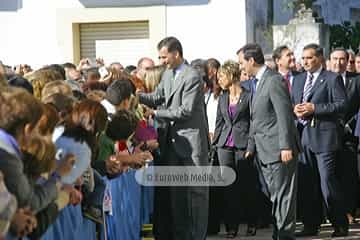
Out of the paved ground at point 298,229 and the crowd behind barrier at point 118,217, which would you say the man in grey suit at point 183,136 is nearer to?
the crowd behind barrier at point 118,217

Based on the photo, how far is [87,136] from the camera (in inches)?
245

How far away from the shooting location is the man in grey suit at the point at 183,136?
9.51m

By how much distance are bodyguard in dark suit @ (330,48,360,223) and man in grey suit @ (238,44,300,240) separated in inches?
71.6

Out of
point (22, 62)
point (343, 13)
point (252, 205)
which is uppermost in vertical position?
point (343, 13)

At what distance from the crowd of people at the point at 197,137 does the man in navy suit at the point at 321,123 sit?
14 millimetres

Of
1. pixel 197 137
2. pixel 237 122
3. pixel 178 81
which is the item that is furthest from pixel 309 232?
pixel 178 81

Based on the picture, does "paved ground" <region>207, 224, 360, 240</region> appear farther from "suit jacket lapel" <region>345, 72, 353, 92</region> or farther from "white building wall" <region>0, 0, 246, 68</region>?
"white building wall" <region>0, 0, 246, 68</region>

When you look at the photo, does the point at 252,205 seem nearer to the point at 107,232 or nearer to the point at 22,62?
the point at 107,232

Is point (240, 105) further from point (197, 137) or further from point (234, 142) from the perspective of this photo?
point (197, 137)

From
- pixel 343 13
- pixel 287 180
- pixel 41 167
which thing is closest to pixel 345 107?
pixel 287 180

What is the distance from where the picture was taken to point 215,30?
54.0ft

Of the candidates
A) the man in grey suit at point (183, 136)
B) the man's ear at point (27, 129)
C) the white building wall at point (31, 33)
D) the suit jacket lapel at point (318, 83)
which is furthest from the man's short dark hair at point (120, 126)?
the white building wall at point (31, 33)

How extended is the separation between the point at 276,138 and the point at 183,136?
988 mm

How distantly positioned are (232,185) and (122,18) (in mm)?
6953
